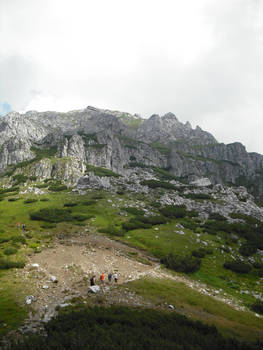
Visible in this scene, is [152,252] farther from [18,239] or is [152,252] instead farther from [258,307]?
[18,239]

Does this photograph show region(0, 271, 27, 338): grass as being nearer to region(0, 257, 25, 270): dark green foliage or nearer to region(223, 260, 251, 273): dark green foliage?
region(0, 257, 25, 270): dark green foliage

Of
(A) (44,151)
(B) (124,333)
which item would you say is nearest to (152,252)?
(B) (124,333)

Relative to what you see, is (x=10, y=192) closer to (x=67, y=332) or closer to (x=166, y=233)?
(x=166, y=233)

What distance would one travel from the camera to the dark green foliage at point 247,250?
47.9 m

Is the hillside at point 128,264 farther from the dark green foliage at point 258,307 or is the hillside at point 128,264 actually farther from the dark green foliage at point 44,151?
the dark green foliage at point 44,151

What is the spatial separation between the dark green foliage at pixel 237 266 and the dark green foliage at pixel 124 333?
25.2 meters

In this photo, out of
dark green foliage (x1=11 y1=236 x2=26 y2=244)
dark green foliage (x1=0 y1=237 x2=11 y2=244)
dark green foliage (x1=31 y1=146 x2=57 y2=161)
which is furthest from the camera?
dark green foliage (x1=31 y1=146 x2=57 y2=161)

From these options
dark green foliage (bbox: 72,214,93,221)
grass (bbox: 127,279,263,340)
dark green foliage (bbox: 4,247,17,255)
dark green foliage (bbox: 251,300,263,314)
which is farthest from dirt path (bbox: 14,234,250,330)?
dark green foliage (bbox: 72,214,93,221)

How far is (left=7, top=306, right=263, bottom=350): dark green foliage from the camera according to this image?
12750 mm

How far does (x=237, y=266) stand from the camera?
131 feet

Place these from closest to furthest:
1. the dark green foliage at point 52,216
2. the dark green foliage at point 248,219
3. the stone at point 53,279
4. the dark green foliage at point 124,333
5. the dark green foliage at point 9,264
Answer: the dark green foliage at point 124,333, the stone at point 53,279, the dark green foliage at point 9,264, the dark green foliage at point 52,216, the dark green foliage at point 248,219

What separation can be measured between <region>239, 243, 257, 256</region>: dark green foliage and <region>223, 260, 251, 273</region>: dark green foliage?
7.40 m

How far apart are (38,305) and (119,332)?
395 inches

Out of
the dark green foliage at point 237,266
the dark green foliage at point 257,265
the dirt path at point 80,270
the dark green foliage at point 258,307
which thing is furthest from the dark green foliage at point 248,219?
the dark green foliage at point 258,307
